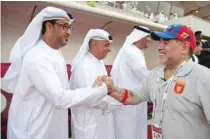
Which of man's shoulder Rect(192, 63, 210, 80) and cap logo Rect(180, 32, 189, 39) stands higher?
cap logo Rect(180, 32, 189, 39)

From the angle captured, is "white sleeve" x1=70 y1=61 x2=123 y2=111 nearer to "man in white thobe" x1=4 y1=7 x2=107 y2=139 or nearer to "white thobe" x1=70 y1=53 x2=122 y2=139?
"white thobe" x1=70 y1=53 x2=122 y2=139

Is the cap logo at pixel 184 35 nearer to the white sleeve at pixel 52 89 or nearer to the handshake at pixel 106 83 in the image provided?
the handshake at pixel 106 83

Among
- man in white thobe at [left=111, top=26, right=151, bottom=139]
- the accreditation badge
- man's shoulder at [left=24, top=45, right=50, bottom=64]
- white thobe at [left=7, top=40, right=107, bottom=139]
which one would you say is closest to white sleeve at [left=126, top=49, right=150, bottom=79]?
man in white thobe at [left=111, top=26, right=151, bottom=139]

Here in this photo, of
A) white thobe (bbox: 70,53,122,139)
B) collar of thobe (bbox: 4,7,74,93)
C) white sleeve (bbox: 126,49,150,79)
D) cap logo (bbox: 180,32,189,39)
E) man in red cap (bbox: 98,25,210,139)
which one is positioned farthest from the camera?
white sleeve (bbox: 126,49,150,79)

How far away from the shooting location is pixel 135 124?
2.98 meters

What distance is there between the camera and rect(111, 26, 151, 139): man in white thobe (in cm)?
289

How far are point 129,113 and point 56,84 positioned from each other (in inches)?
60.1

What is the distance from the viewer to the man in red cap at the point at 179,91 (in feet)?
4.69

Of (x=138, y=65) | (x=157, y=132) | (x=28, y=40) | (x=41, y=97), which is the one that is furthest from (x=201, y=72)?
(x=138, y=65)

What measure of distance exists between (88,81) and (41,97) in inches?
21.7

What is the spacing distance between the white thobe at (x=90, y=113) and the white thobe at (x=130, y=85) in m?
0.61

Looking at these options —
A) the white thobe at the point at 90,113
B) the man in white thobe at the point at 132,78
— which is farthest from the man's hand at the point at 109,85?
the man in white thobe at the point at 132,78

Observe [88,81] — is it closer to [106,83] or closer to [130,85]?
[106,83]

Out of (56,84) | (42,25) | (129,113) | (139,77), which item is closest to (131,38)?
(139,77)
